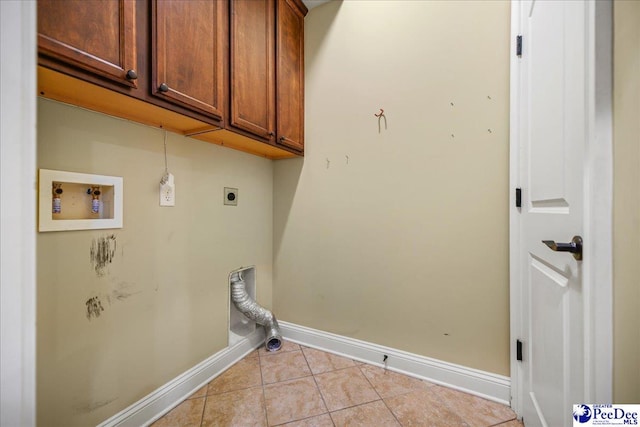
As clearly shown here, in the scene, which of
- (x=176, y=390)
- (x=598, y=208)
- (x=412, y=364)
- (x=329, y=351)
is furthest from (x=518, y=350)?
(x=176, y=390)

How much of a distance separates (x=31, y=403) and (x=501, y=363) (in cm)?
182

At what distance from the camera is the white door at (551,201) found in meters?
0.67

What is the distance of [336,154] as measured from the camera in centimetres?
176

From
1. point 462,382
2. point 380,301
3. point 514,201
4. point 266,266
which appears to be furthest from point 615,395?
point 266,266

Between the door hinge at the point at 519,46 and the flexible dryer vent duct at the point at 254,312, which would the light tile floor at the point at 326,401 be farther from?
the door hinge at the point at 519,46

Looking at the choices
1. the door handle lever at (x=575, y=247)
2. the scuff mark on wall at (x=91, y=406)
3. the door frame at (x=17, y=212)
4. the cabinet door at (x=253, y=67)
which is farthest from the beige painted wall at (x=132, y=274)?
the door handle lever at (x=575, y=247)

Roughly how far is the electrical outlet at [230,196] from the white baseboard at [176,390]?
100 centimetres

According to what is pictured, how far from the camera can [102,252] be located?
1.05 metres

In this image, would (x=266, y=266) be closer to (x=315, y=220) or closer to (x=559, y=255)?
(x=315, y=220)

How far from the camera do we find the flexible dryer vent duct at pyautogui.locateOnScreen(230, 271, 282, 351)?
1.70m

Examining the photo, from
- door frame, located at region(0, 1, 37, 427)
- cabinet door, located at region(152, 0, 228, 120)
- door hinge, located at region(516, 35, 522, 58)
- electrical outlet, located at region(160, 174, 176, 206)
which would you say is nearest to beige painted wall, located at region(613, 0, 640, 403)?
door hinge, located at region(516, 35, 522, 58)

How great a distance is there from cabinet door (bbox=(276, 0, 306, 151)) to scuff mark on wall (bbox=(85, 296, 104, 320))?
1.26 m

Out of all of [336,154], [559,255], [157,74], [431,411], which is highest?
[157,74]

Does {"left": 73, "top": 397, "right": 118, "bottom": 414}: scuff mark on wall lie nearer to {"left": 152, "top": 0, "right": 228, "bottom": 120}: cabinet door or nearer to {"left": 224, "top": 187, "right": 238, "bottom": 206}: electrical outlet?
{"left": 224, "top": 187, "right": 238, "bottom": 206}: electrical outlet
